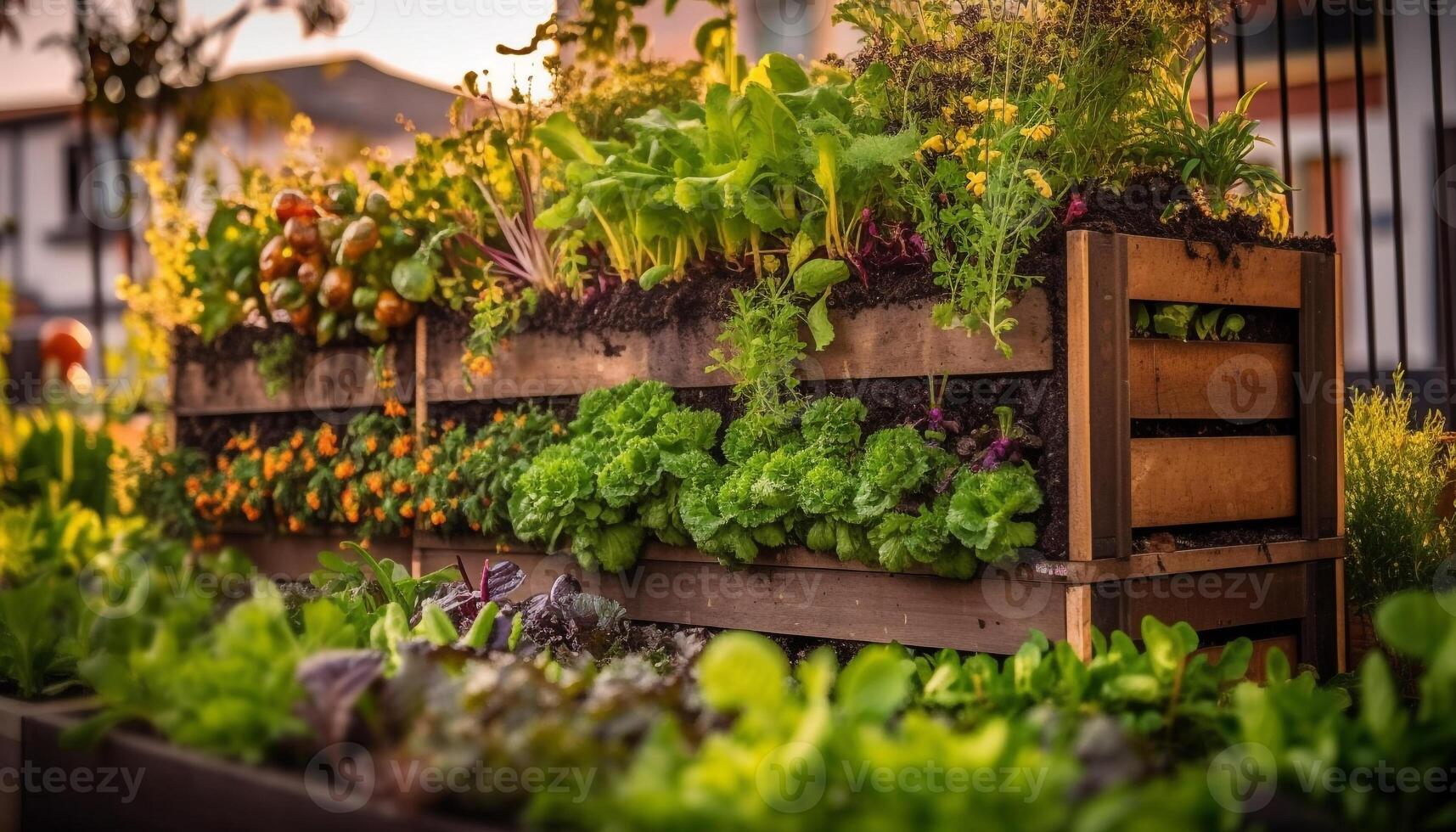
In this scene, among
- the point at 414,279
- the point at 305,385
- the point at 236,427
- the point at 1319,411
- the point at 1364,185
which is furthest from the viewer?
the point at 236,427

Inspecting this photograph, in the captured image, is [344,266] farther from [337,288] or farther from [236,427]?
[236,427]

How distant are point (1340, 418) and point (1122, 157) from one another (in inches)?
30.5

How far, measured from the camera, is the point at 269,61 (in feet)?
19.4

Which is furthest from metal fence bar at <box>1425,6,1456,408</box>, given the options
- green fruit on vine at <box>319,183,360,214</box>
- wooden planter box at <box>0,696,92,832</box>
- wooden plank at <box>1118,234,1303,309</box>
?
wooden planter box at <box>0,696,92,832</box>

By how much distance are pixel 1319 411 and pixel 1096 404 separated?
783 mm

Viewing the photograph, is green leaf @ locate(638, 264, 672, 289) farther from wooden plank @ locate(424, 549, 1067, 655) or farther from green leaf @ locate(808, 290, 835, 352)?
wooden plank @ locate(424, 549, 1067, 655)

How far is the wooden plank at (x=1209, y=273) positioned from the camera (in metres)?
2.44

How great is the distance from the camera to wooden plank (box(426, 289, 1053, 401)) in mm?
2404

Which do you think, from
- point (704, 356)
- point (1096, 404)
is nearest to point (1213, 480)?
point (1096, 404)

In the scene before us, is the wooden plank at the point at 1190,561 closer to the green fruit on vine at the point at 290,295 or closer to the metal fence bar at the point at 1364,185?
the metal fence bar at the point at 1364,185

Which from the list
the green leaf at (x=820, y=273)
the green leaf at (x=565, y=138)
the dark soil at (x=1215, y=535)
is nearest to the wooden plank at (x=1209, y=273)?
the dark soil at (x=1215, y=535)

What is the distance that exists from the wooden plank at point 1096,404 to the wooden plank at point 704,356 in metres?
0.07

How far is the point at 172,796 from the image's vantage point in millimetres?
1420

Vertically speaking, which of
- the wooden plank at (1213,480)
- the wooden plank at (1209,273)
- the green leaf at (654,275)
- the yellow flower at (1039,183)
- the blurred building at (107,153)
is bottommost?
the wooden plank at (1213,480)
